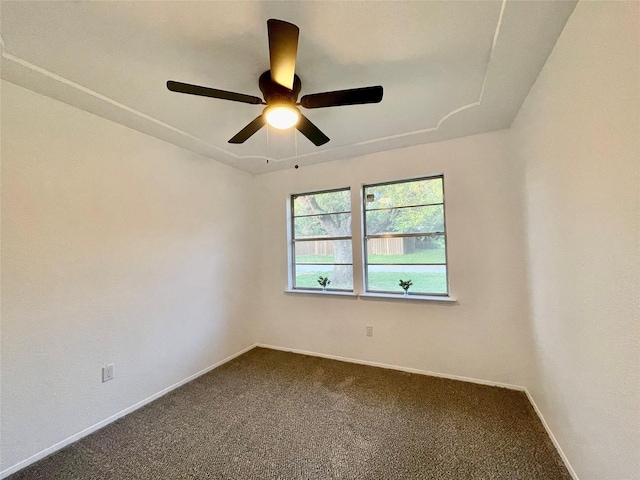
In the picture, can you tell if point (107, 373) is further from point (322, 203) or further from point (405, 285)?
point (405, 285)

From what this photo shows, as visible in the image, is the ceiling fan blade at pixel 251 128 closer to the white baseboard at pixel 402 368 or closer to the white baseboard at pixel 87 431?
the white baseboard at pixel 87 431

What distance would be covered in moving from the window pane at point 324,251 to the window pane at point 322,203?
0.42m

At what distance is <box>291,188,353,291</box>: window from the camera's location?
330 cm

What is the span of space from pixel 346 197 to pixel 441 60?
6.04 ft

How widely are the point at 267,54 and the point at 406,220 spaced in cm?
214

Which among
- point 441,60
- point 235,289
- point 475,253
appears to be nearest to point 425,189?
point 475,253

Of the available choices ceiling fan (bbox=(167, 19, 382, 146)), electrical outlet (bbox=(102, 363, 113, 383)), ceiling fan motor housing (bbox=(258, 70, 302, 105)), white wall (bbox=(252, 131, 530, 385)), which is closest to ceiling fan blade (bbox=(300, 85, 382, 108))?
ceiling fan (bbox=(167, 19, 382, 146))

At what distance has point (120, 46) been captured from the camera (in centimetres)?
146

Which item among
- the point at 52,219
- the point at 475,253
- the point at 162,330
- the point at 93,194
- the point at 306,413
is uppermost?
the point at 93,194

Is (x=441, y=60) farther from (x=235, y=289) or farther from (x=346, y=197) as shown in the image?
(x=235, y=289)

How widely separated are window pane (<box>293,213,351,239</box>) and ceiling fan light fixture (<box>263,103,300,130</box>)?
1.76 m

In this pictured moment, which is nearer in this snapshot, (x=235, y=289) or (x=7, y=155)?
(x=7, y=155)

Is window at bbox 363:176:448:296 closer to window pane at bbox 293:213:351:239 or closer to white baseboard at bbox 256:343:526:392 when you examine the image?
window pane at bbox 293:213:351:239

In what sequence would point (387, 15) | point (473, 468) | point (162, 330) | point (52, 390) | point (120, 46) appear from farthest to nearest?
point (162, 330) < point (52, 390) < point (473, 468) < point (120, 46) < point (387, 15)
